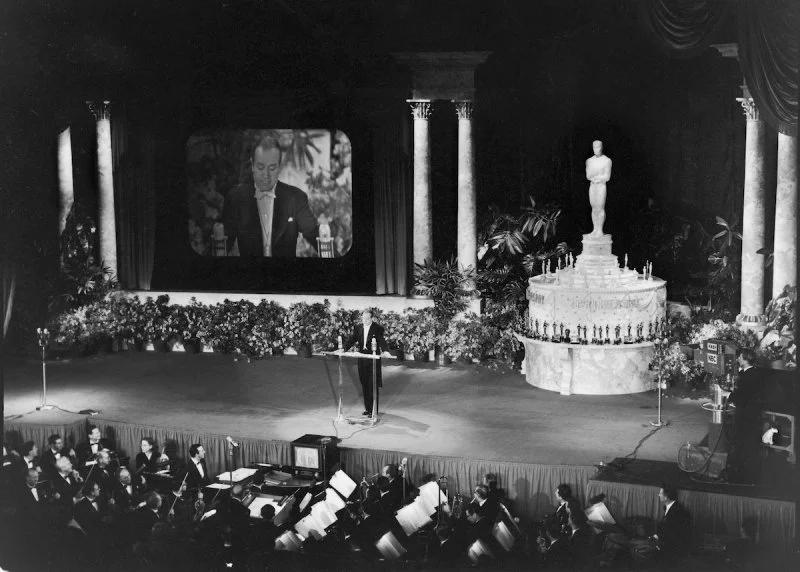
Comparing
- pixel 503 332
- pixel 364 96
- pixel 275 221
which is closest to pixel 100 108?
pixel 275 221

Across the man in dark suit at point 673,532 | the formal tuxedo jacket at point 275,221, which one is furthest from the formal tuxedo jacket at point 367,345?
the formal tuxedo jacket at point 275,221

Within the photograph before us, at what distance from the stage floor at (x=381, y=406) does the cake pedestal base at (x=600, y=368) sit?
26 centimetres

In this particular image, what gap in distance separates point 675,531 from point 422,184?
1101cm

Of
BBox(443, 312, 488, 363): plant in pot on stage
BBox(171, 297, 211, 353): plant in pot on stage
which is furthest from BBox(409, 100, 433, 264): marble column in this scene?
BBox(171, 297, 211, 353): plant in pot on stage

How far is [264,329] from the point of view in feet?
66.6

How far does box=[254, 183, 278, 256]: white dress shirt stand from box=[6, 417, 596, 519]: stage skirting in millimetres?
7623

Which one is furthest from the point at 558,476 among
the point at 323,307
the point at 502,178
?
the point at 502,178

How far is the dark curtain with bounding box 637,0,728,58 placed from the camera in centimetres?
1510

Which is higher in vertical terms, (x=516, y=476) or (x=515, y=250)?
(x=515, y=250)

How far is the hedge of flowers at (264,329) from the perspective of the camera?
19.5 meters

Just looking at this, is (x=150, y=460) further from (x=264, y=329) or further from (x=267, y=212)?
(x=267, y=212)

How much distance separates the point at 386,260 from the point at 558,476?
9.31 m

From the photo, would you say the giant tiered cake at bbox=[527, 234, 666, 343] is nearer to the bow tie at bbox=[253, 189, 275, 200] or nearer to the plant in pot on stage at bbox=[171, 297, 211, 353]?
the plant in pot on stage at bbox=[171, 297, 211, 353]

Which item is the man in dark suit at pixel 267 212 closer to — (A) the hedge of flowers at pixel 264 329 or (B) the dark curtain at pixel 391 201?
(B) the dark curtain at pixel 391 201
